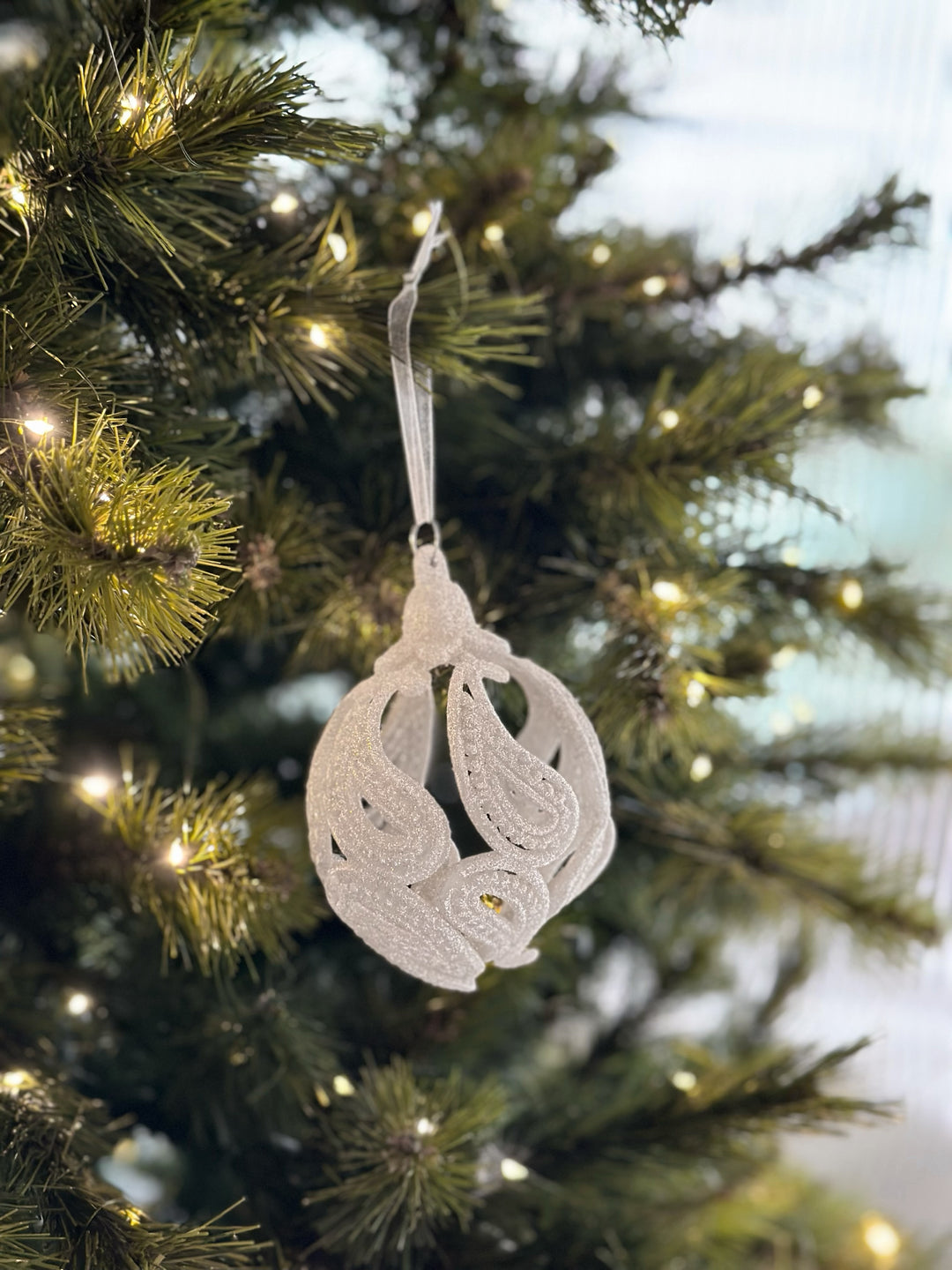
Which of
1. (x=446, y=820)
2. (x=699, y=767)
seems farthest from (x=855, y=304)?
(x=446, y=820)

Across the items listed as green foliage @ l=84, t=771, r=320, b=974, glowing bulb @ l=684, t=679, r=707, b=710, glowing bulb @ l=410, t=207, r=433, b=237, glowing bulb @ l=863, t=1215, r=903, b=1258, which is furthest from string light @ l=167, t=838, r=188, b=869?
glowing bulb @ l=863, t=1215, r=903, b=1258

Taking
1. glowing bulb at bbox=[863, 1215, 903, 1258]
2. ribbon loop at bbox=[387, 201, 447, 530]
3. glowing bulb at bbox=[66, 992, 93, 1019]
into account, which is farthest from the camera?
glowing bulb at bbox=[863, 1215, 903, 1258]

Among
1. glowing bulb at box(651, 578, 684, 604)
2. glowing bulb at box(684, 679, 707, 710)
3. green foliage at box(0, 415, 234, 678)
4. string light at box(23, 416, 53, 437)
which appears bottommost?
glowing bulb at box(684, 679, 707, 710)

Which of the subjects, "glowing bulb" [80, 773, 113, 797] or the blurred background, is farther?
the blurred background

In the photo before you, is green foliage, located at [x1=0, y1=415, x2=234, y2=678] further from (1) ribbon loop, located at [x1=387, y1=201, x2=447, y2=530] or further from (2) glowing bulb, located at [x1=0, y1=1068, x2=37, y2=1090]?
(2) glowing bulb, located at [x1=0, y1=1068, x2=37, y2=1090]

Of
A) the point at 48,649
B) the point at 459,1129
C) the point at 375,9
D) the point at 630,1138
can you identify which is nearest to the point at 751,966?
the point at 630,1138

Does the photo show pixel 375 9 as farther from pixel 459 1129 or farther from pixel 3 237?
pixel 459 1129

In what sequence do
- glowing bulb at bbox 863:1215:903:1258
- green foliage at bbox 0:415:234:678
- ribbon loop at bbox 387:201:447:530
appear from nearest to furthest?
green foliage at bbox 0:415:234:678
ribbon loop at bbox 387:201:447:530
glowing bulb at bbox 863:1215:903:1258
